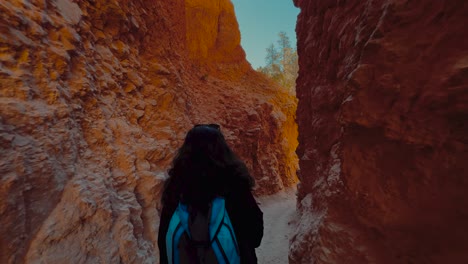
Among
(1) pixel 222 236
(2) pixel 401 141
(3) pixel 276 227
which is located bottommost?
(3) pixel 276 227

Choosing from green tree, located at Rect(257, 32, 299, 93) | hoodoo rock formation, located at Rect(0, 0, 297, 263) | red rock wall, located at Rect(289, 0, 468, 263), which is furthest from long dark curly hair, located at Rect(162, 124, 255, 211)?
green tree, located at Rect(257, 32, 299, 93)

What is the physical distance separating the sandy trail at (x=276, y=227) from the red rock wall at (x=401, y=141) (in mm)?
3520

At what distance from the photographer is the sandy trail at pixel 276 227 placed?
711 cm

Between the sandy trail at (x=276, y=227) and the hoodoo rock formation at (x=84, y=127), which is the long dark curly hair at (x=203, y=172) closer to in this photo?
the hoodoo rock formation at (x=84, y=127)

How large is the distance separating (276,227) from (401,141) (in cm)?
755

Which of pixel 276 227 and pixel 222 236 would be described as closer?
pixel 222 236

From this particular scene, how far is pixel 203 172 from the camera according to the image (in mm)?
1714

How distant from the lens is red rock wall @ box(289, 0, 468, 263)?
2.04 meters

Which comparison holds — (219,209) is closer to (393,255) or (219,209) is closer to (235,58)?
(393,255)

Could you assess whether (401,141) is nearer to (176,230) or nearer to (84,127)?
(176,230)

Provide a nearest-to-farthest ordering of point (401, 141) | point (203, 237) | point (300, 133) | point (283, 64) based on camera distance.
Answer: point (203, 237)
point (401, 141)
point (300, 133)
point (283, 64)

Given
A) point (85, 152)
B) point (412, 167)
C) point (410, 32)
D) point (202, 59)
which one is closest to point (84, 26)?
point (85, 152)

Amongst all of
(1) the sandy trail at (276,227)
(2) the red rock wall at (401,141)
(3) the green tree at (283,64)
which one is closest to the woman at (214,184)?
(2) the red rock wall at (401,141)

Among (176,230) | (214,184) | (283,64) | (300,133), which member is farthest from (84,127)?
(283,64)
